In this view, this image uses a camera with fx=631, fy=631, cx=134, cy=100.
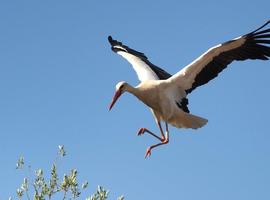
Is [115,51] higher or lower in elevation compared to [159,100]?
higher

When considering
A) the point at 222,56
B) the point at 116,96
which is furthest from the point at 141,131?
the point at 222,56

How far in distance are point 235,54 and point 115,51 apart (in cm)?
505

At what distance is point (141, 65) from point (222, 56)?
2.92 m

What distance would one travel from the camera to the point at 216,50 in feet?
43.0

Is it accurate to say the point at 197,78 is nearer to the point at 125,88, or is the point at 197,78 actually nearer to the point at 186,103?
the point at 186,103

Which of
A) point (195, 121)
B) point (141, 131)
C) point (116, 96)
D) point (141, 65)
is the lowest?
point (195, 121)

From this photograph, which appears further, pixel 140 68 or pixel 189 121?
pixel 140 68

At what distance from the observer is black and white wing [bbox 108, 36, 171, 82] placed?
14883mm

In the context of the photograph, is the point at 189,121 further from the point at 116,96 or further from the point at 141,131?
the point at 116,96

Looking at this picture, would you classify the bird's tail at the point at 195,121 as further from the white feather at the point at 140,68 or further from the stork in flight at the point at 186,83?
the white feather at the point at 140,68

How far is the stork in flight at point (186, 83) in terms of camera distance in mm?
12695

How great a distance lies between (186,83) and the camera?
13227mm

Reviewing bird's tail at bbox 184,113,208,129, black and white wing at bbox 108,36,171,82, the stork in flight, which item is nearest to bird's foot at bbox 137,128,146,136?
the stork in flight

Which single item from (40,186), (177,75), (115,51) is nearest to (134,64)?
(115,51)
